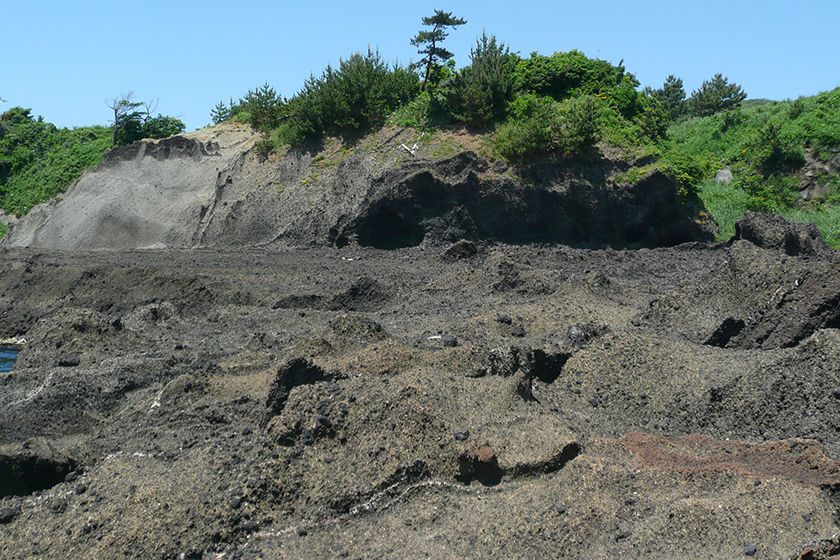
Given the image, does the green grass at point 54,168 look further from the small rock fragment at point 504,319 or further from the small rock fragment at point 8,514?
the small rock fragment at point 8,514

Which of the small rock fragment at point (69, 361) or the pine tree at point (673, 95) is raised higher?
the pine tree at point (673, 95)

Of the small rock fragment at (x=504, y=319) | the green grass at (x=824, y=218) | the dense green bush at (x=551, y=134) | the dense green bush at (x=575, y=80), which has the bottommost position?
the small rock fragment at (x=504, y=319)

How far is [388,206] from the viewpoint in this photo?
Result: 103ft

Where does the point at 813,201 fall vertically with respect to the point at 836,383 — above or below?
above

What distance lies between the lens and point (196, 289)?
24.4m

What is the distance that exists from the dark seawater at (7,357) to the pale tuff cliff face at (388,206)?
931 centimetres

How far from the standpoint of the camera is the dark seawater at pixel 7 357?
878 inches

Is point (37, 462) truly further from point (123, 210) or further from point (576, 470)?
point (123, 210)

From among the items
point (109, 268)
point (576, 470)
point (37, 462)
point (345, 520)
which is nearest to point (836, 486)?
point (576, 470)

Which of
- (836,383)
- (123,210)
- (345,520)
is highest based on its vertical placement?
(123,210)

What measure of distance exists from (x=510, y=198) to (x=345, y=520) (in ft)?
69.6

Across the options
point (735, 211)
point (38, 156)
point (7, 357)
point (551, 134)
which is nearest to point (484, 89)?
point (551, 134)

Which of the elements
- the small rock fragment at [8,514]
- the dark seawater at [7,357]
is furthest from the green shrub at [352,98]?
the small rock fragment at [8,514]

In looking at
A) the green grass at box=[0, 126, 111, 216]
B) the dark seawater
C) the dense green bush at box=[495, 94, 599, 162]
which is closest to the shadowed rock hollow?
the dark seawater
